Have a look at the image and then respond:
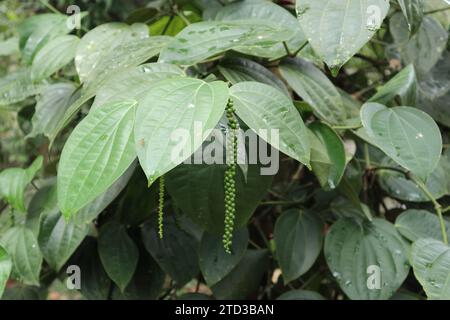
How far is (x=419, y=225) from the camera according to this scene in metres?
0.97

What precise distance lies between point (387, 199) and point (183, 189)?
650mm

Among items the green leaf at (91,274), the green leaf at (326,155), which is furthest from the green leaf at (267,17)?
the green leaf at (91,274)

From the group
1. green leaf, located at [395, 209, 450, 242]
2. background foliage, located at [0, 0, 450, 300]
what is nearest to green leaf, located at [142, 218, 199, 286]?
background foliage, located at [0, 0, 450, 300]

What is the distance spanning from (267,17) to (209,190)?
1.07 feet

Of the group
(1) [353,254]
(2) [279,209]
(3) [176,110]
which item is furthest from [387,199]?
(3) [176,110]

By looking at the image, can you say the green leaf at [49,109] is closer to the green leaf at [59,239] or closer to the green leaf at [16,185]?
the green leaf at [16,185]

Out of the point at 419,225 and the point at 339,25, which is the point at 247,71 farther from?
the point at 419,225

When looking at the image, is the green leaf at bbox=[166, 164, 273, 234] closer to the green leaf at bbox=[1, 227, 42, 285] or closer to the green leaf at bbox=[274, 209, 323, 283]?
the green leaf at bbox=[274, 209, 323, 283]

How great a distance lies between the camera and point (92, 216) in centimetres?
92

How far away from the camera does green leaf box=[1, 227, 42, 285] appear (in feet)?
3.14

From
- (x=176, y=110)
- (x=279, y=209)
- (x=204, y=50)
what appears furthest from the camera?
(x=279, y=209)

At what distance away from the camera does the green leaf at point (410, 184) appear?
1.01 meters
